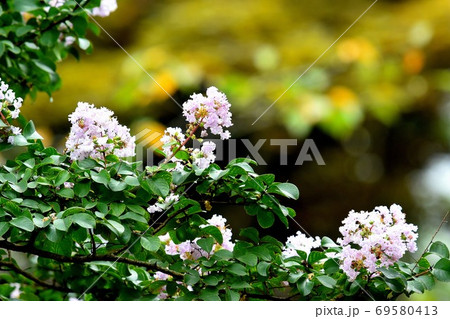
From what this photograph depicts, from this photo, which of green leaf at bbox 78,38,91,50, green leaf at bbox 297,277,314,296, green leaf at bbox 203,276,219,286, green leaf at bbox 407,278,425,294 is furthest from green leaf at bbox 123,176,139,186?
green leaf at bbox 78,38,91,50

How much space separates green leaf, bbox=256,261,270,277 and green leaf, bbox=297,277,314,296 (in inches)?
2.4

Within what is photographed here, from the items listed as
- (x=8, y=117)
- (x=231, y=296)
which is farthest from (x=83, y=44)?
(x=231, y=296)

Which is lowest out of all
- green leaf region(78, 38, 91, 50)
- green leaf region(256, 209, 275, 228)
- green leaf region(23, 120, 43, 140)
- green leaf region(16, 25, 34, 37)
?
green leaf region(256, 209, 275, 228)

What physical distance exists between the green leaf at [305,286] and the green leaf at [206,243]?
0.55 feet

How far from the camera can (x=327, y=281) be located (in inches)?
41.1

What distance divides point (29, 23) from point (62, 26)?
0.14 meters

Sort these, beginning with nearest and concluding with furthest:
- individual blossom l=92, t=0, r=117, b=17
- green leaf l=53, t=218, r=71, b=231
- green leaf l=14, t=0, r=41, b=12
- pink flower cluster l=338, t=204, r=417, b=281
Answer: green leaf l=53, t=218, r=71, b=231 → pink flower cluster l=338, t=204, r=417, b=281 → green leaf l=14, t=0, r=41, b=12 → individual blossom l=92, t=0, r=117, b=17

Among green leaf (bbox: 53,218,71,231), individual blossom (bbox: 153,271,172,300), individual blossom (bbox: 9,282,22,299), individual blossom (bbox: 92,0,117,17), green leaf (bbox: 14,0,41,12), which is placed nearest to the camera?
green leaf (bbox: 53,218,71,231)

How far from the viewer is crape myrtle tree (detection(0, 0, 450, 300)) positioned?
98cm

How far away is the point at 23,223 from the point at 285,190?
43 cm

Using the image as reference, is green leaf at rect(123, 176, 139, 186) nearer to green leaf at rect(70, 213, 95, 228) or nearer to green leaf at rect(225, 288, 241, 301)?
green leaf at rect(70, 213, 95, 228)

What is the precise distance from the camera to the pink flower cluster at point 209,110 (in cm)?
108

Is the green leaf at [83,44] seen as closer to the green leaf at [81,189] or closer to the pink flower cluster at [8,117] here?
the pink flower cluster at [8,117]
